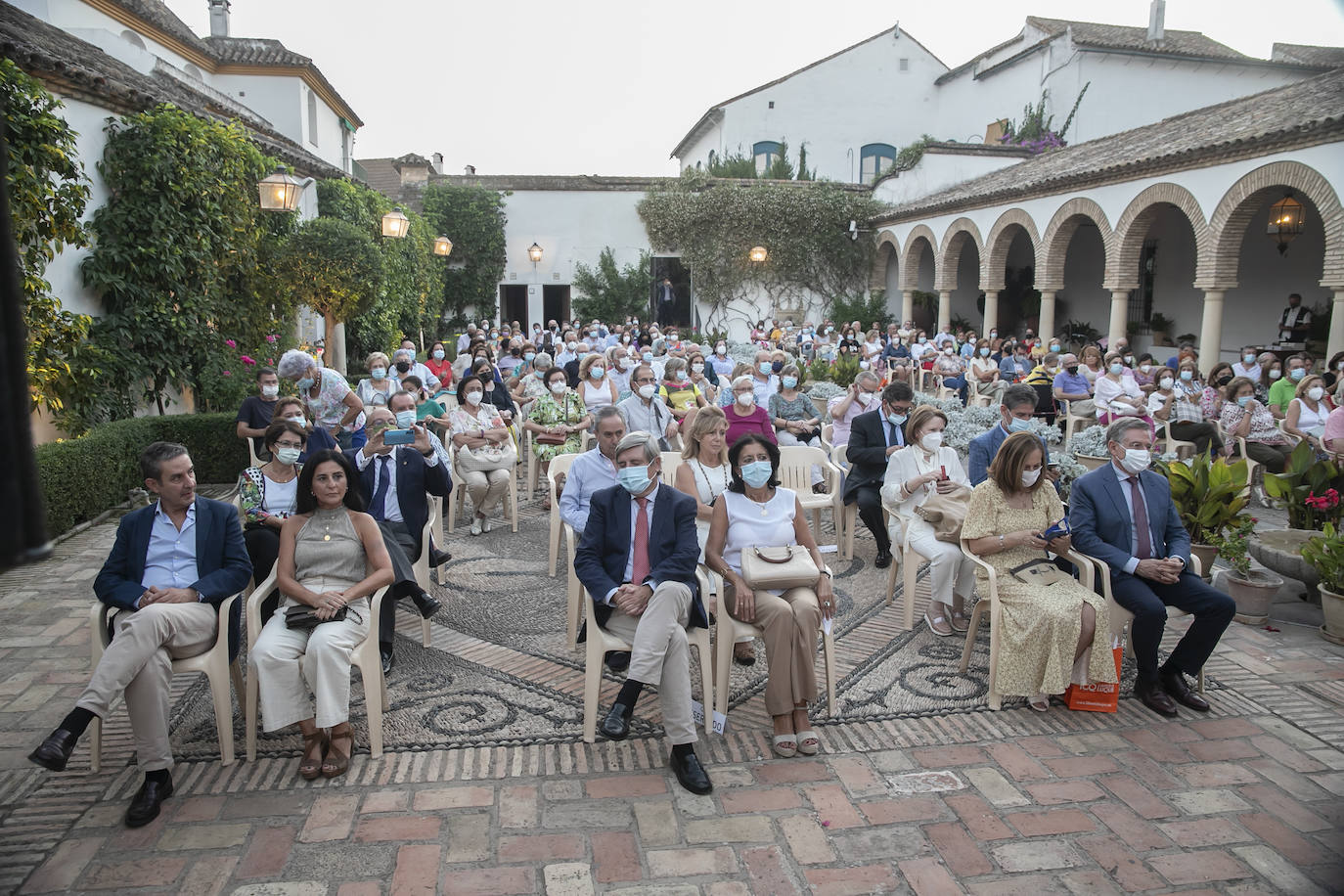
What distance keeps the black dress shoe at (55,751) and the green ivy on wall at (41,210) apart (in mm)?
5355

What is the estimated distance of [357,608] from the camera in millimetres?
4125

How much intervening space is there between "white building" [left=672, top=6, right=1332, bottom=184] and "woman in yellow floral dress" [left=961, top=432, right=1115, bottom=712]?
2289 cm

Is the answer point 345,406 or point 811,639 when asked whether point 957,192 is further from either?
point 811,639

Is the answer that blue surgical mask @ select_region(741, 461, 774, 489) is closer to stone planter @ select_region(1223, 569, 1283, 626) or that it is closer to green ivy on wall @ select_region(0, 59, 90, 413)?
stone planter @ select_region(1223, 569, 1283, 626)

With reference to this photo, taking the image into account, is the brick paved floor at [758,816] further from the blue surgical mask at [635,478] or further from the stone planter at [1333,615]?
the blue surgical mask at [635,478]

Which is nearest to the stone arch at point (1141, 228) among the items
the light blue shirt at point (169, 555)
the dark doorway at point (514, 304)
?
the light blue shirt at point (169, 555)

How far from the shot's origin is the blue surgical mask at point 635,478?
172 inches

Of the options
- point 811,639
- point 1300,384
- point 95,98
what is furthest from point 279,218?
point 1300,384

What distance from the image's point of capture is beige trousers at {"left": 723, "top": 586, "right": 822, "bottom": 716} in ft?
13.1

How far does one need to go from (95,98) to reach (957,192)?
18756 millimetres

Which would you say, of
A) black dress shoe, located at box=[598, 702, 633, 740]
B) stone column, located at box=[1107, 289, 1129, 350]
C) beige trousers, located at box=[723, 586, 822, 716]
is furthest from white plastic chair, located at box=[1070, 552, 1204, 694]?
stone column, located at box=[1107, 289, 1129, 350]

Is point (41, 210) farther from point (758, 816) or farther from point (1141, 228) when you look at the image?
point (1141, 228)

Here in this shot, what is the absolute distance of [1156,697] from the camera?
443cm

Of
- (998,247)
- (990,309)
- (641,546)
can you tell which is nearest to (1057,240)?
(998,247)
